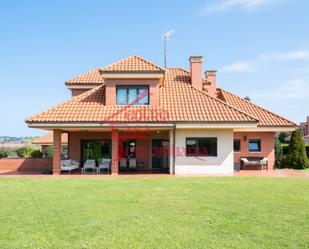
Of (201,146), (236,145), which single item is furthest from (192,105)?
(236,145)

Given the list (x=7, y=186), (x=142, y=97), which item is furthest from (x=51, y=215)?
(x=142, y=97)

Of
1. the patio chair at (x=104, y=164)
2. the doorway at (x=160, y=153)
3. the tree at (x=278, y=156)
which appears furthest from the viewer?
the tree at (x=278, y=156)

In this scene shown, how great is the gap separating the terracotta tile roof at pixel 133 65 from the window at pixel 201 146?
4995mm

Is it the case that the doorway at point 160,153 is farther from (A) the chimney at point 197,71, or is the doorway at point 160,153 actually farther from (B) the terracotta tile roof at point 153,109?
(A) the chimney at point 197,71

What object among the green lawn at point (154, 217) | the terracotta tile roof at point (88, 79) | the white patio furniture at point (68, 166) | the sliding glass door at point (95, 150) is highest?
the terracotta tile roof at point (88, 79)

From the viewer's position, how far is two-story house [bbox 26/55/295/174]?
21.4 metres

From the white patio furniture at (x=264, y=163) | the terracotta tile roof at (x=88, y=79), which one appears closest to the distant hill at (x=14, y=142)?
the terracotta tile roof at (x=88, y=79)

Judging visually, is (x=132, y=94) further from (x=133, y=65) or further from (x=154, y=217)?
(x=154, y=217)

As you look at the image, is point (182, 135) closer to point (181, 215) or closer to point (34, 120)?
point (34, 120)

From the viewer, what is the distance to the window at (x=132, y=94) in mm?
23016

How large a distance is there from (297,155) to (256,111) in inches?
192

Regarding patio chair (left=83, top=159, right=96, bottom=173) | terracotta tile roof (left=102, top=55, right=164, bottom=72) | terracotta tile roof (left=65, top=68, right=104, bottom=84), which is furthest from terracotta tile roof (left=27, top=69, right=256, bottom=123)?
patio chair (left=83, top=159, right=96, bottom=173)

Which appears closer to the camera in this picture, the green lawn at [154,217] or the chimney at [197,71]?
the green lawn at [154,217]

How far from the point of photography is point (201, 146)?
73.4ft
